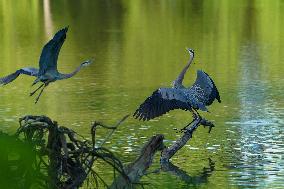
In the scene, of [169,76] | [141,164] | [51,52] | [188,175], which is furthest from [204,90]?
[169,76]

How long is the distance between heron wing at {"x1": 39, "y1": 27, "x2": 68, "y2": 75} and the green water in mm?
2183

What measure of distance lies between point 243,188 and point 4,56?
21.8 metres

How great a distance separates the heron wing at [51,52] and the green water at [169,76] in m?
2.18

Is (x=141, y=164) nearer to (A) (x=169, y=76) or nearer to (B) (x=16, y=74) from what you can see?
(B) (x=16, y=74)

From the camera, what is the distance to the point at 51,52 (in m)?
11.5

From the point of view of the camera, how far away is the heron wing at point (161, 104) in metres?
14.6

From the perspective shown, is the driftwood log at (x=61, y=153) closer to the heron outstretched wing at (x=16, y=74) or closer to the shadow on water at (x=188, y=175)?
the heron outstretched wing at (x=16, y=74)

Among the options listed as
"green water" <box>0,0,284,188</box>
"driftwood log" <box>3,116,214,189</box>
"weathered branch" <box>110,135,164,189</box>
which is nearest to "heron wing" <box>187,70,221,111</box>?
"green water" <box>0,0,284,188</box>

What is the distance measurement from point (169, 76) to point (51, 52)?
17.3 meters

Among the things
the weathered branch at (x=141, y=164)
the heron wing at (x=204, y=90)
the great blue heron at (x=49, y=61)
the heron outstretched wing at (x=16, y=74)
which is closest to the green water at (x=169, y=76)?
the weathered branch at (x=141, y=164)

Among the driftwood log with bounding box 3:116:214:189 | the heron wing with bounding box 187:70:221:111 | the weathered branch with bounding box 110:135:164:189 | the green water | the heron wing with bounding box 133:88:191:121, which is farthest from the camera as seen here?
the green water

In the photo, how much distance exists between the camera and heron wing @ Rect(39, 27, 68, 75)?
11.0 meters

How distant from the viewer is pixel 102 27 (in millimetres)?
47094

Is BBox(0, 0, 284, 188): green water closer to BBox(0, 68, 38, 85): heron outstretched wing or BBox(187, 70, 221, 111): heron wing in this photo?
BBox(187, 70, 221, 111): heron wing
